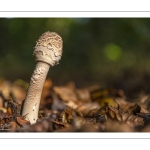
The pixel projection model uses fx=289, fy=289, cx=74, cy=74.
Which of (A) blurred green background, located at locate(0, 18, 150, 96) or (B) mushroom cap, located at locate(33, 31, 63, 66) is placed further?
(A) blurred green background, located at locate(0, 18, 150, 96)

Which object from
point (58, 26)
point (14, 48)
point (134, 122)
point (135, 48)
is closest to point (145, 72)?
point (135, 48)

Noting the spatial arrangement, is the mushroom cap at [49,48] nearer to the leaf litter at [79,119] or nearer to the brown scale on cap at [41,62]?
the brown scale on cap at [41,62]

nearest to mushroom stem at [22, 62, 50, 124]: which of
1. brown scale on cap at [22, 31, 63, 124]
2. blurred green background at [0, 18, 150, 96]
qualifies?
brown scale on cap at [22, 31, 63, 124]

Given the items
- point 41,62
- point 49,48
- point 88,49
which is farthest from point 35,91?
point 88,49

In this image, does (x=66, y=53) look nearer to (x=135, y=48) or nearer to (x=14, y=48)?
(x=14, y=48)

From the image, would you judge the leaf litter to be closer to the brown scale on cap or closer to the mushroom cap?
the brown scale on cap

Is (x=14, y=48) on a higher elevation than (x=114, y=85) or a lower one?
higher
